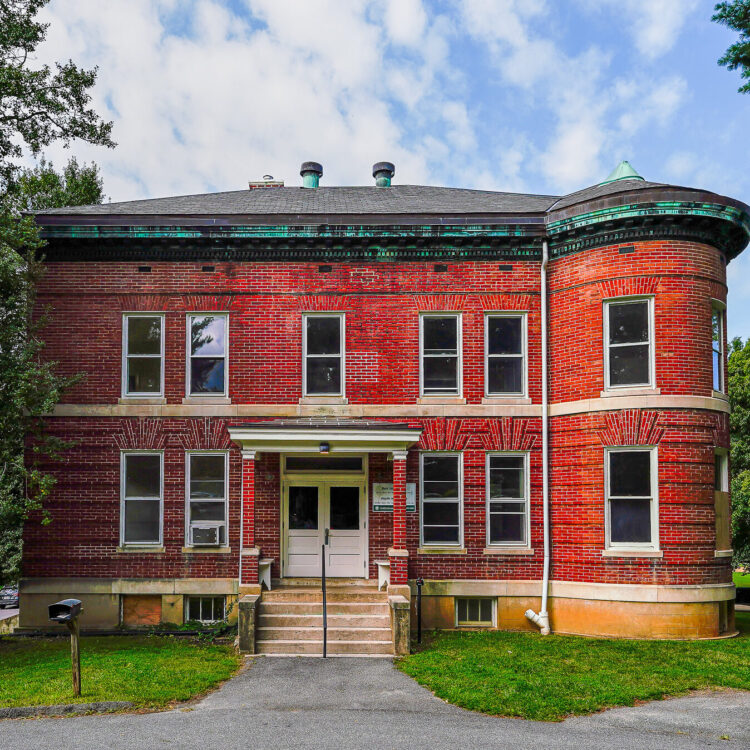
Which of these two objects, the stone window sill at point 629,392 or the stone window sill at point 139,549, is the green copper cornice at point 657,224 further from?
the stone window sill at point 139,549

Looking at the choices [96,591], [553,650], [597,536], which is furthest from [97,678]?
[597,536]

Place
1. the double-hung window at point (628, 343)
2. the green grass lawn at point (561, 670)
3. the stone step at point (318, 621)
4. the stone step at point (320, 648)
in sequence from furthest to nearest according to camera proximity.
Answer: the double-hung window at point (628, 343) < the stone step at point (318, 621) < the stone step at point (320, 648) < the green grass lawn at point (561, 670)

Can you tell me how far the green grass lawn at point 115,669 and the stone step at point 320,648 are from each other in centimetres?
63

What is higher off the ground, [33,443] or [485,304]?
[485,304]

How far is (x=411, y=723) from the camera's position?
350 inches

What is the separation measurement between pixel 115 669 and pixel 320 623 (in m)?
3.49

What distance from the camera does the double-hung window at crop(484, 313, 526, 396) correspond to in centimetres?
1565

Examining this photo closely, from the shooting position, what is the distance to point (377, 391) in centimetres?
1555

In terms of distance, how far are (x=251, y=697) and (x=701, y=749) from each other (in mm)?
5325

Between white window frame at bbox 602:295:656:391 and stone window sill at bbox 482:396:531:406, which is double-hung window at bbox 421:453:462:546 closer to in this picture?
stone window sill at bbox 482:396:531:406

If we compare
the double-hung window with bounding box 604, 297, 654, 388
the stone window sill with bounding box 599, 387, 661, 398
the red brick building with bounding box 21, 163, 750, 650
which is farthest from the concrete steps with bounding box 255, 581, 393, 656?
the double-hung window with bounding box 604, 297, 654, 388

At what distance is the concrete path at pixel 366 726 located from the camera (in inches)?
323

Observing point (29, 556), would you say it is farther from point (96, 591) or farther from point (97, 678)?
point (97, 678)

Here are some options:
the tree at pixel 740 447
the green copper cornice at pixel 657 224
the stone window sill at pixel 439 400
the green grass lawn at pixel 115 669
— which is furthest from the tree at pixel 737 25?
the tree at pixel 740 447
